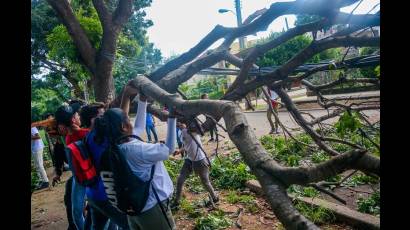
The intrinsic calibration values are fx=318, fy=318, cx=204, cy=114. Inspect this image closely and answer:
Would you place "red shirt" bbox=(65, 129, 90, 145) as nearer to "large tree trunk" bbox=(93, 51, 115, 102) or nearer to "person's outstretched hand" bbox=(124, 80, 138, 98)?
"person's outstretched hand" bbox=(124, 80, 138, 98)

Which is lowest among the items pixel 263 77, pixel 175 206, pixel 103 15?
pixel 175 206

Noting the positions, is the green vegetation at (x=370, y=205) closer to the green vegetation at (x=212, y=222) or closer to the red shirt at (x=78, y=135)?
the green vegetation at (x=212, y=222)

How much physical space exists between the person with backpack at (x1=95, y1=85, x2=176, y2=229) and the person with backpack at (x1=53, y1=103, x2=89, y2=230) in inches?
41.7

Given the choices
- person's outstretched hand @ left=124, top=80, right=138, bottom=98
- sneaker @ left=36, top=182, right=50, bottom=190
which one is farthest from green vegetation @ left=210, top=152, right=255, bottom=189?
sneaker @ left=36, top=182, right=50, bottom=190

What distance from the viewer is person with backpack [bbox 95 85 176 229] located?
2.63 metres

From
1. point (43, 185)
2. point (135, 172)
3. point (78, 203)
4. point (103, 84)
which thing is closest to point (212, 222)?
point (78, 203)

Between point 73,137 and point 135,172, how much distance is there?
4.81 ft

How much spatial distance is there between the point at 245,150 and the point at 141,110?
1.94 metres

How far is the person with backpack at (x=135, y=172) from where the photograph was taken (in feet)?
8.63

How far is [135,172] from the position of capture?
2.70m

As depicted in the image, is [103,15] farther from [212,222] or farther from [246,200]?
[246,200]
